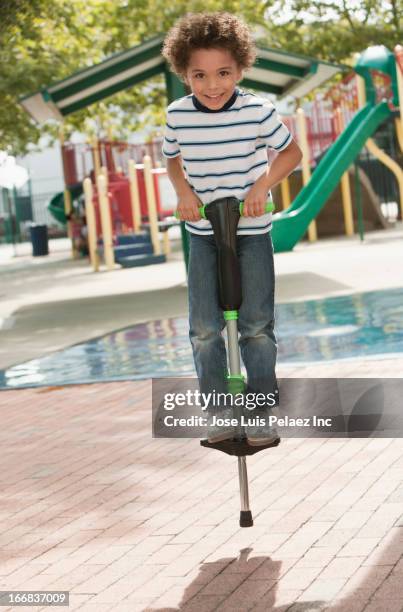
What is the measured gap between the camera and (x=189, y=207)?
4.49 meters

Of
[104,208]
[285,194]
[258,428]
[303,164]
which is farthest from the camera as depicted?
[285,194]

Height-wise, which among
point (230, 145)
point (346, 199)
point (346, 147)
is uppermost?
point (346, 147)

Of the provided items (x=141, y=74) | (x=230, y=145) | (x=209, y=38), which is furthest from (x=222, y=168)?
(x=141, y=74)

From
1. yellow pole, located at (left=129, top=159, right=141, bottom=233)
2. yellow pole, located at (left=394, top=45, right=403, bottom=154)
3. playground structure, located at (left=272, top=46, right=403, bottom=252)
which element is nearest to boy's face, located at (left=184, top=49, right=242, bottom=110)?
playground structure, located at (left=272, top=46, right=403, bottom=252)

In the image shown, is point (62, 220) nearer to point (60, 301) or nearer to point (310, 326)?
point (60, 301)

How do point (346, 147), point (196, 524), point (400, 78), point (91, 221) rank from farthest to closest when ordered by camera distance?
point (91, 221) < point (400, 78) < point (346, 147) < point (196, 524)

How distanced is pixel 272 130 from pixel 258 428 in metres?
1.11

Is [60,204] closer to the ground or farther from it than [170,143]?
closer to the ground

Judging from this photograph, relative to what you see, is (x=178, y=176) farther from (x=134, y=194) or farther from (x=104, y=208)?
(x=134, y=194)

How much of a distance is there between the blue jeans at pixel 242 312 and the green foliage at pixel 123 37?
826 inches

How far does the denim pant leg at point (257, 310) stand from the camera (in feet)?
14.9

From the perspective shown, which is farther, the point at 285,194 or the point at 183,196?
the point at 285,194

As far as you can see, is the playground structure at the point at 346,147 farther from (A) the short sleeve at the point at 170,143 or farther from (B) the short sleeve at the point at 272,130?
(B) the short sleeve at the point at 272,130

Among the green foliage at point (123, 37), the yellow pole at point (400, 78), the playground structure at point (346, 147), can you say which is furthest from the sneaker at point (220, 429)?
the green foliage at point (123, 37)
